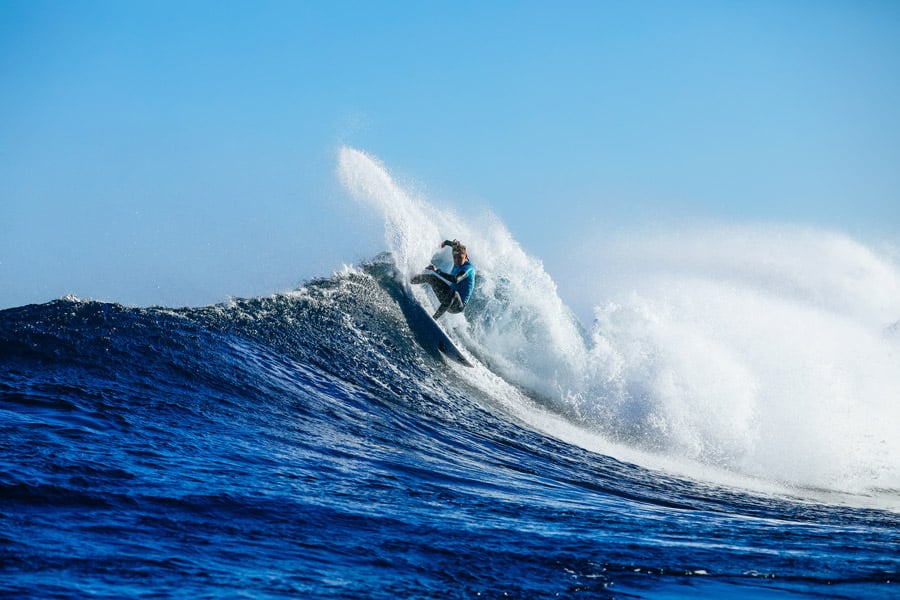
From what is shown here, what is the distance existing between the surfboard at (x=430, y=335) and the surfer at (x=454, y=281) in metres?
0.54

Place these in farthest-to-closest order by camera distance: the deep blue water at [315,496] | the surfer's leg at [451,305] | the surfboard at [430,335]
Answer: the surfer's leg at [451,305] → the surfboard at [430,335] → the deep blue water at [315,496]

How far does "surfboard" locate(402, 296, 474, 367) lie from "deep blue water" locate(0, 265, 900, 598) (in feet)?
6.78

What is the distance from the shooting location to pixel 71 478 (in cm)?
559

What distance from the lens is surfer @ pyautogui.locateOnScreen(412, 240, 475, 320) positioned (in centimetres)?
1507

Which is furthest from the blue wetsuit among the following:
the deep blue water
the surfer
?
the deep blue water

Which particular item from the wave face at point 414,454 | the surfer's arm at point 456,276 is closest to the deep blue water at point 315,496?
the wave face at point 414,454

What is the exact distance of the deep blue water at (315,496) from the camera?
456cm

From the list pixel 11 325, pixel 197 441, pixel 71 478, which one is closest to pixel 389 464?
pixel 197 441

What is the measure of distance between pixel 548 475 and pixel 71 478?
5384 millimetres

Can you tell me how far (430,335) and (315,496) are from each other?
8584 mm

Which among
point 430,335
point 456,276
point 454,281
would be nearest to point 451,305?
point 454,281

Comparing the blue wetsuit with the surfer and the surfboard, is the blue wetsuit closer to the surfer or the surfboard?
the surfer

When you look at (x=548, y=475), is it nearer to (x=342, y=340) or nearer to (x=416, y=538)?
(x=416, y=538)

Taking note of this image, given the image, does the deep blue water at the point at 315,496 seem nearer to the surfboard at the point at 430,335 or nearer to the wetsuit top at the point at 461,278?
the surfboard at the point at 430,335
